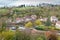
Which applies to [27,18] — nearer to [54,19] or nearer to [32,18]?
[32,18]

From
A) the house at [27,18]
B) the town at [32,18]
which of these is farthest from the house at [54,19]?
the house at [27,18]

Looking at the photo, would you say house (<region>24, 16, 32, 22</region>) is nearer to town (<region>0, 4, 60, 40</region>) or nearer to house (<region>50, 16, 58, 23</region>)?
town (<region>0, 4, 60, 40</region>)

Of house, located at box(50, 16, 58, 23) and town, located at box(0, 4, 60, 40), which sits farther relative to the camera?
house, located at box(50, 16, 58, 23)

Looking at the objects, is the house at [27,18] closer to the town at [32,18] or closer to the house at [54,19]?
the town at [32,18]

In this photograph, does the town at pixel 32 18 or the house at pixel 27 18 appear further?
the house at pixel 27 18

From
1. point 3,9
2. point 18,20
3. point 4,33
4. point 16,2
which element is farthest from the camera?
point 16,2

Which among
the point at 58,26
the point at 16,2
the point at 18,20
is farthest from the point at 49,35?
the point at 16,2

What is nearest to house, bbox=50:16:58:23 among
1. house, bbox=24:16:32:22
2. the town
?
the town

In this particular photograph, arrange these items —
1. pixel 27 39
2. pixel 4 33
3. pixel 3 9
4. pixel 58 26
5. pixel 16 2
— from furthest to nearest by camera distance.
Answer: pixel 16 2 < pixel 3 9 < pixel 58 26 < pixel 4 33 < pixel 27 39

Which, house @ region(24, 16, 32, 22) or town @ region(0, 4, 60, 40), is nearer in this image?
town @ region(0, 4, 60, 40)

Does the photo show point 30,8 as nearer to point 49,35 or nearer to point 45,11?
point 45,11

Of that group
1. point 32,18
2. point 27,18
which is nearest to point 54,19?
point 32,18
